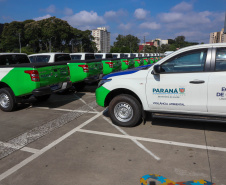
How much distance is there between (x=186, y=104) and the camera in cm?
419

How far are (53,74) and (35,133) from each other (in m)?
2.37

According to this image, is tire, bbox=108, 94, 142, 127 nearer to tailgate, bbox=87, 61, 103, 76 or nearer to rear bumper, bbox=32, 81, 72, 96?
rear bumper, bbox=32, 81, 72, 96

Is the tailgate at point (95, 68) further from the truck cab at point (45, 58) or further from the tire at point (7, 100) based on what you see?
the tire at point (7, 100)

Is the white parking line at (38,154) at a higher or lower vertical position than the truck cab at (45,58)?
lower

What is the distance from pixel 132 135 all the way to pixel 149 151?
0.79 m

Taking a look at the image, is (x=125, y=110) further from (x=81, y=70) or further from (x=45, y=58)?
(x=45, y=58)

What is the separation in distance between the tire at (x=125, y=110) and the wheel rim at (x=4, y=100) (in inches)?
137

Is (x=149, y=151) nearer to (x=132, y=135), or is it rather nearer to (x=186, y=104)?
(x=132, y=135)

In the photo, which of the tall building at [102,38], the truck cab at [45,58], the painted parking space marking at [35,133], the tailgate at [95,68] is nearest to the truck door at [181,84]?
the painted parking space marking at [35,133]

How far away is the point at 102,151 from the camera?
3.80m

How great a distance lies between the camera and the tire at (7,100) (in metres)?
6.25

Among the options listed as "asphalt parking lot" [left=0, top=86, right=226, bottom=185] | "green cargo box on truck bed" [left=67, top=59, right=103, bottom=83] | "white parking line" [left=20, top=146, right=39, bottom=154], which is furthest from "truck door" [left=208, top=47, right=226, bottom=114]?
"green cargo box on truck bed" [left=67, top=59, right=103, bottom=83]

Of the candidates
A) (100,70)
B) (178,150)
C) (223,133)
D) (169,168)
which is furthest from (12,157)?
(100,70)

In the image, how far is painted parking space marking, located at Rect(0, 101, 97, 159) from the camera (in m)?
3.99
